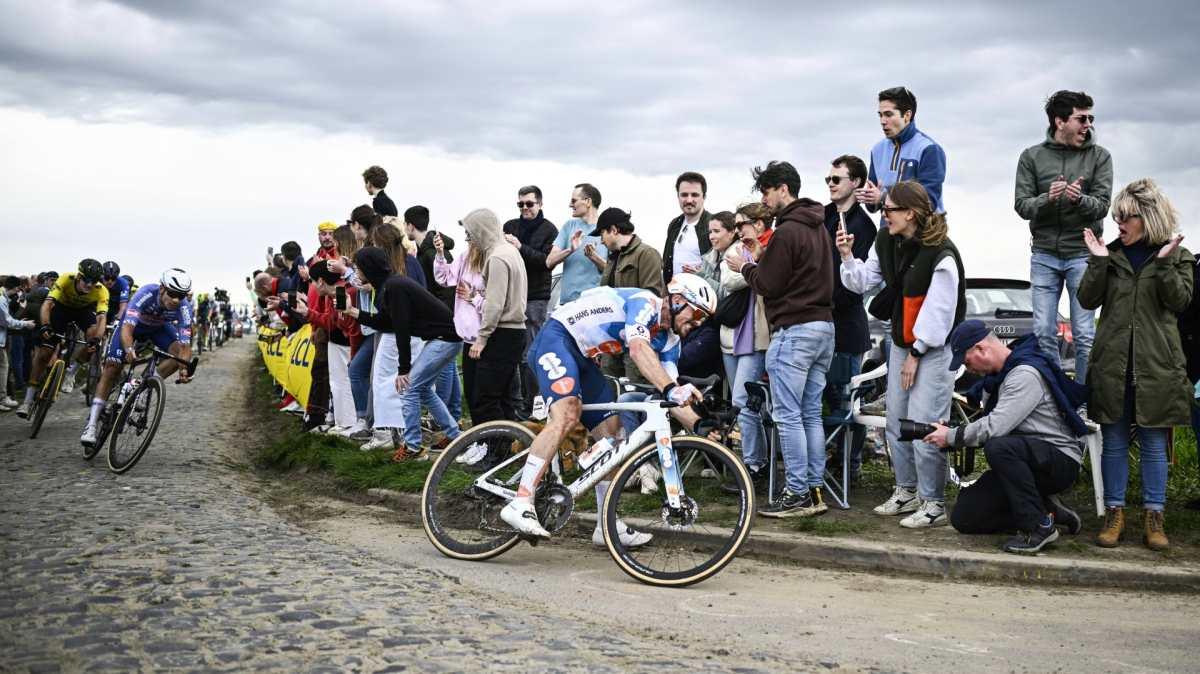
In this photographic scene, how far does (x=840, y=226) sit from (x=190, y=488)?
20.3 feet

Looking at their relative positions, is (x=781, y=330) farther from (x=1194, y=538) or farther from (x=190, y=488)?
(x=190, y=488)

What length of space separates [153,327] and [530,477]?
6.69 metres

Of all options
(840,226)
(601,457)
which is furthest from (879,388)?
(601,457)

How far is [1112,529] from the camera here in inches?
265

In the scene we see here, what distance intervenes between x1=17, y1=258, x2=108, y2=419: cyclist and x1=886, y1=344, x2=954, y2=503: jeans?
12.0 metres

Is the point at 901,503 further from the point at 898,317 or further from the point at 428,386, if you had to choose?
the point at 428,386

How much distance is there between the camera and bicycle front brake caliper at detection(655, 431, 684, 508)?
20.3 feet

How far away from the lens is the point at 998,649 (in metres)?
4.78

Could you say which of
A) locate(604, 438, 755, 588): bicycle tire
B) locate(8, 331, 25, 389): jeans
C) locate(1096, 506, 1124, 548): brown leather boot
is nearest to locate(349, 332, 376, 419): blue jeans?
locate(604, 438, 755, 588): bicycle tire

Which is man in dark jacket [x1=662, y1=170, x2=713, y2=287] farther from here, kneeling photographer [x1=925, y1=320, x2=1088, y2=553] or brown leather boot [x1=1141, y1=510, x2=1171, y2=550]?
brown leather boot [x1=1141, y1=510, x2=1171, y2=550]

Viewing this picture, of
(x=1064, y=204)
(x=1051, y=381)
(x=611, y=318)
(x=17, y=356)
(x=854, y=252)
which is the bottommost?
(x=17, y=356)

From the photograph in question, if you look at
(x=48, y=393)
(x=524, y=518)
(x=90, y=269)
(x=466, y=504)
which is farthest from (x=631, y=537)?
(x=90, y=269)

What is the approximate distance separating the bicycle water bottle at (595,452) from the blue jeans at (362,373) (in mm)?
5425

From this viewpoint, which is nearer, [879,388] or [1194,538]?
[1194,538]
